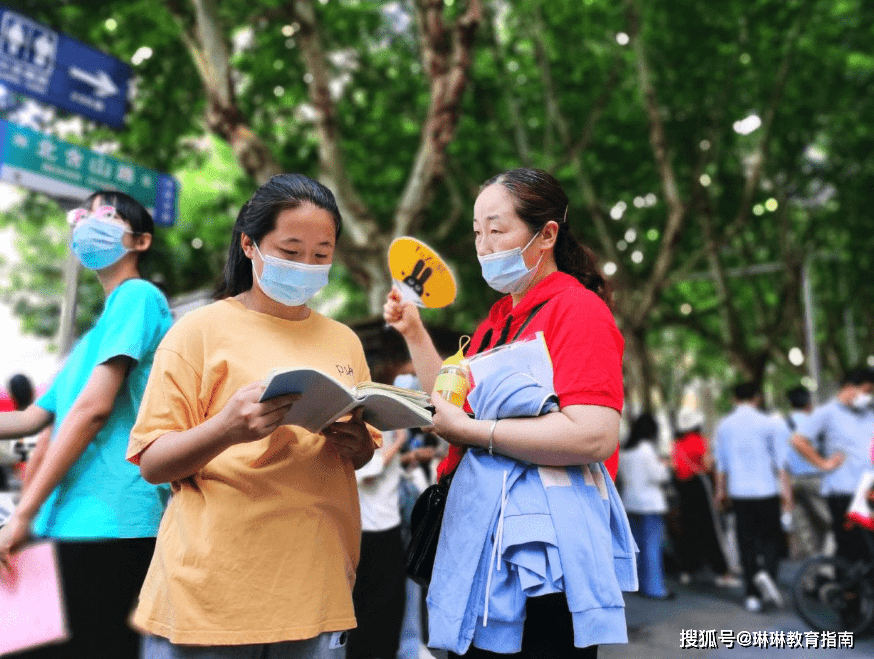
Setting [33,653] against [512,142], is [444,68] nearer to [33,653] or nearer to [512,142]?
[512,142]

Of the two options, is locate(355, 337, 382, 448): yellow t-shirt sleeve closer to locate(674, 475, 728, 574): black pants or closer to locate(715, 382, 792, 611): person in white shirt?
locate(715, 382, 792, 611): person in white shirt

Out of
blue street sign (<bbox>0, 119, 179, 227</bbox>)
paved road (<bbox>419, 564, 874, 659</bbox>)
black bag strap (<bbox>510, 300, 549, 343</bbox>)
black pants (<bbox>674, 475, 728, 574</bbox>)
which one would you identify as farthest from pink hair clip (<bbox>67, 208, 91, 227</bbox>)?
black pants (<bbox>674, 475, 728, 574</bbox>)

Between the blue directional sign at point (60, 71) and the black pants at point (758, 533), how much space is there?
21.5 feet

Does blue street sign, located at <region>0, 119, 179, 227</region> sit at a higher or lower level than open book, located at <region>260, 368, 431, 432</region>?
higher

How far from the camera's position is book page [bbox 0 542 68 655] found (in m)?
2.31

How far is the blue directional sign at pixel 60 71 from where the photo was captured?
6.12 metres

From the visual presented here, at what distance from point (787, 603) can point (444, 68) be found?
5949 mm

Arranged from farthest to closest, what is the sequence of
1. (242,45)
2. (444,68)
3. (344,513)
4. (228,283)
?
(242,45) → (444,68) → (228,283) → (344,513)

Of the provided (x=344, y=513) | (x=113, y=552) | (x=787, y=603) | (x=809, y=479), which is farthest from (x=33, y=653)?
(x=809, y=479)

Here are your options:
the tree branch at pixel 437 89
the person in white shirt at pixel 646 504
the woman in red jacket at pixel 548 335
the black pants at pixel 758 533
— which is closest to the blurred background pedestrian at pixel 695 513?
the person in white shirt at pixel 646 504

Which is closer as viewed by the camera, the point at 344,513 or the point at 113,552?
the point at 344,513

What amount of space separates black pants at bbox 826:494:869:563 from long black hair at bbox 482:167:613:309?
5296 millimetres

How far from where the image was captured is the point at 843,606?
6438 mm

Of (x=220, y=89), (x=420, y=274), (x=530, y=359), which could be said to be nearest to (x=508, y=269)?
(x=530, y=359)
